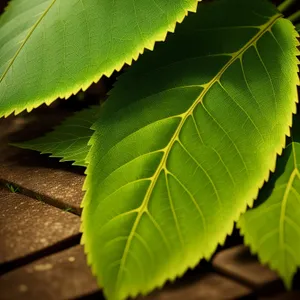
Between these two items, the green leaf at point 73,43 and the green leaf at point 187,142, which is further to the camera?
the green leaf at point 73,43

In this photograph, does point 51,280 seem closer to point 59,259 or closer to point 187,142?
point 59,259

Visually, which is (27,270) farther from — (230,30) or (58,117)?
(58,117)

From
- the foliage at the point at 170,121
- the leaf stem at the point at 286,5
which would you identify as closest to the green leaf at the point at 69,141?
the foliage at the point at 170,121

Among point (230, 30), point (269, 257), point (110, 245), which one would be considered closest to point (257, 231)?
point (269, 257)

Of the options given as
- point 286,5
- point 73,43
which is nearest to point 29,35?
point 73,43

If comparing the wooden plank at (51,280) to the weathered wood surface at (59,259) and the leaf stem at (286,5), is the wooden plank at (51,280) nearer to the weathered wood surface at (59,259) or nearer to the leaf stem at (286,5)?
the weathered wood surface at (59,259)

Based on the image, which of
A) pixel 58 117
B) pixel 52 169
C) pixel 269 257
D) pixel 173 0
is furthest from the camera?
pixel 58 117
